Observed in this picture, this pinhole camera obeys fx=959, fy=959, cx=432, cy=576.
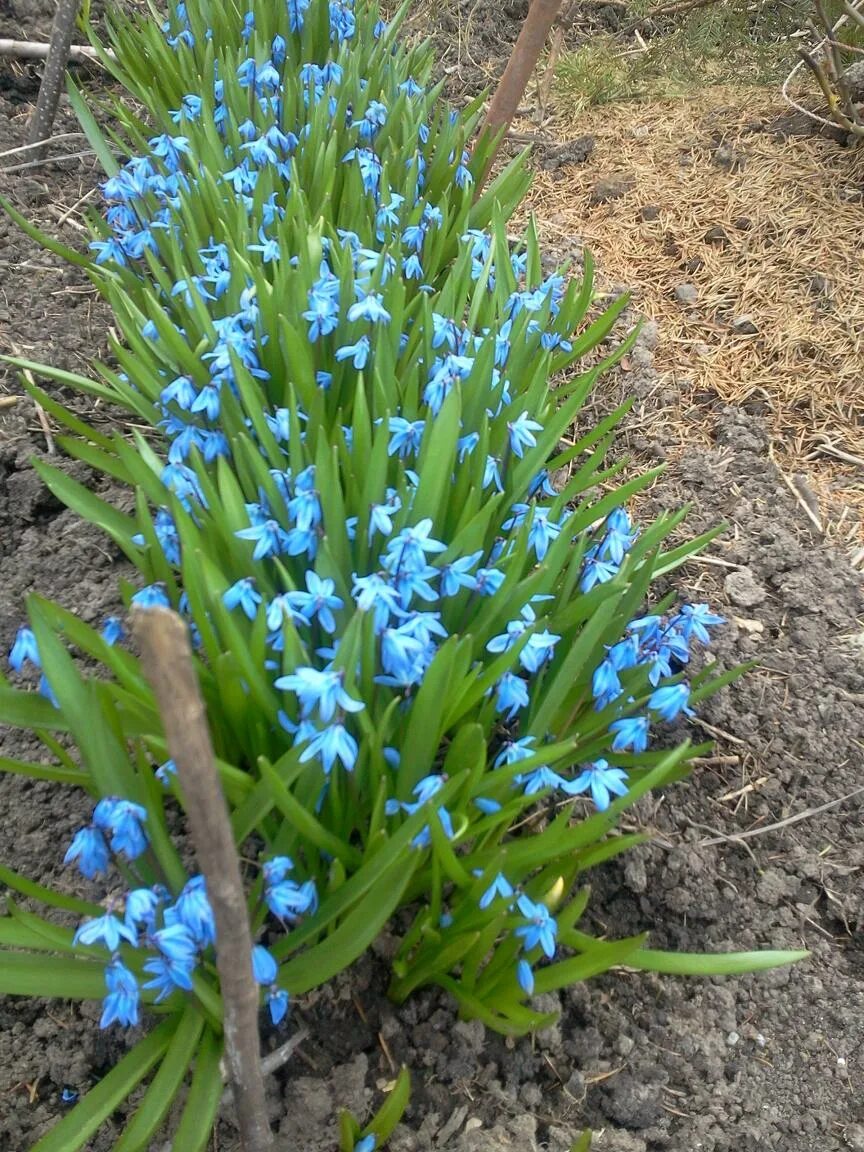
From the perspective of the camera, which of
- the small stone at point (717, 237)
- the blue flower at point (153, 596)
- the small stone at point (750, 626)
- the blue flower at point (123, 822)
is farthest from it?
the small stone at point (717, 237)

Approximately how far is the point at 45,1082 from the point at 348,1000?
0.44 metres

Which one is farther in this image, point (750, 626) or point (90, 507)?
point (750, 626)

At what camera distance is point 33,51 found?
3.55 meters

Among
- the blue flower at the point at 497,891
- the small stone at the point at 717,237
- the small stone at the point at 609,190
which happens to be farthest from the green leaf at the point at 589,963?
the small stone at the point at 609,190

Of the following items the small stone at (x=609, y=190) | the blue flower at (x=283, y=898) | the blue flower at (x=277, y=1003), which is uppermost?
the small stone at (x=609, y=190)

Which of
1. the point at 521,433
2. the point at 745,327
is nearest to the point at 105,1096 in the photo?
the point at 521,433

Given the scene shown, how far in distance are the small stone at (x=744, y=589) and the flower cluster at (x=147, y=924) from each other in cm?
134

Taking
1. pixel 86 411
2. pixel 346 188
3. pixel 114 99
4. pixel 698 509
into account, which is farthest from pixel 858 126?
pixel 86 411

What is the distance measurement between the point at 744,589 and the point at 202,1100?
5.19 feet

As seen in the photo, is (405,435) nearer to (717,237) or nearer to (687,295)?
(687,295)

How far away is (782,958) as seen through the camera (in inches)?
49.1

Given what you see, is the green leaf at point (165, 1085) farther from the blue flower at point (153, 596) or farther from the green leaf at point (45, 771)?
the blue flower at point (153, 596)


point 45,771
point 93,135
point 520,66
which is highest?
point 520,66

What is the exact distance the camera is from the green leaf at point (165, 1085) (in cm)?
114
